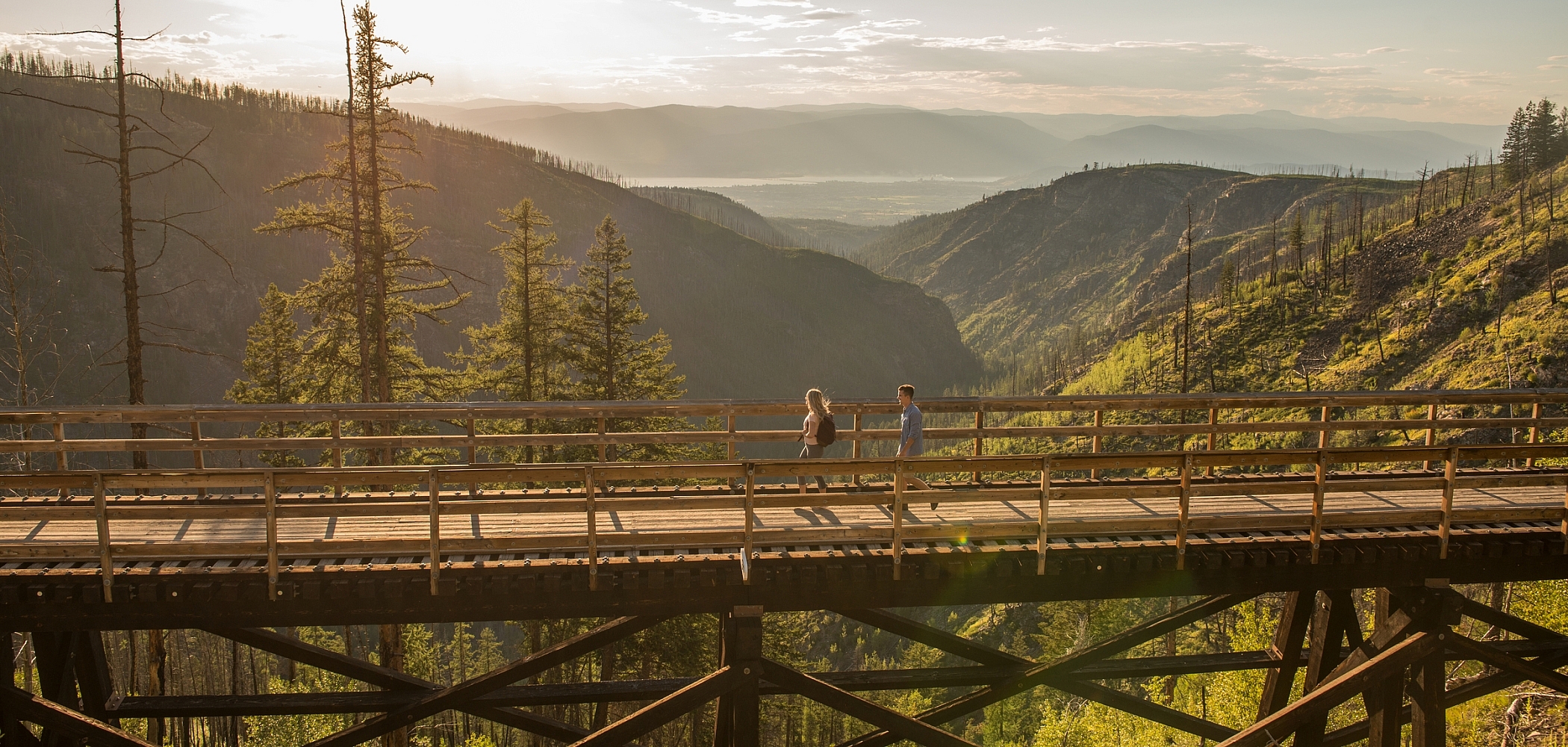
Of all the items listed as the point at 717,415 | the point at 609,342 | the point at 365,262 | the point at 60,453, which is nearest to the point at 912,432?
the point at 717,415

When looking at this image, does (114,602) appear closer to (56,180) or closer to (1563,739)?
(1563,739)

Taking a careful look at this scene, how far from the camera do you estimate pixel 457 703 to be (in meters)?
9.00

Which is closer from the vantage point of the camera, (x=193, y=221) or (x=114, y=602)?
(x=114, y=602)

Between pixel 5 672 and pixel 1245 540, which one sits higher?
pixel 1245 540

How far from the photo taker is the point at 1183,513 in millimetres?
8539

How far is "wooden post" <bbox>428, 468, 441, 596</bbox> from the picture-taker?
299 inches

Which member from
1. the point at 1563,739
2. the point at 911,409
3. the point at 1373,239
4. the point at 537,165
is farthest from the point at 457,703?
the point at 537,165

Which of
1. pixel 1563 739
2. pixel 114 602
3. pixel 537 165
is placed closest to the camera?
pixel 114 602

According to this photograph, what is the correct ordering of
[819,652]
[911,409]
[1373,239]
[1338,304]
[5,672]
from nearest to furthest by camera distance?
[5,672] → [911,409] → [819,652] → [1338,304] → [1373,239]

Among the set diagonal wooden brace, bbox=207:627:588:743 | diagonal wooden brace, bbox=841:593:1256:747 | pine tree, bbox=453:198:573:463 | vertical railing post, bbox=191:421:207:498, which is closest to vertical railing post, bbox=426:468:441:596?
diagonal wooden brace, bbox=207:627:588:743

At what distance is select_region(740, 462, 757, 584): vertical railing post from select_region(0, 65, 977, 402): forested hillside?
286 feet

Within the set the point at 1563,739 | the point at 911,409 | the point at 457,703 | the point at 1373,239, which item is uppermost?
the point at 1373,239

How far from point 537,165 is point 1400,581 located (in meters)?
203

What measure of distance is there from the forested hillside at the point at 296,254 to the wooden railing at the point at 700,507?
8572 cm
